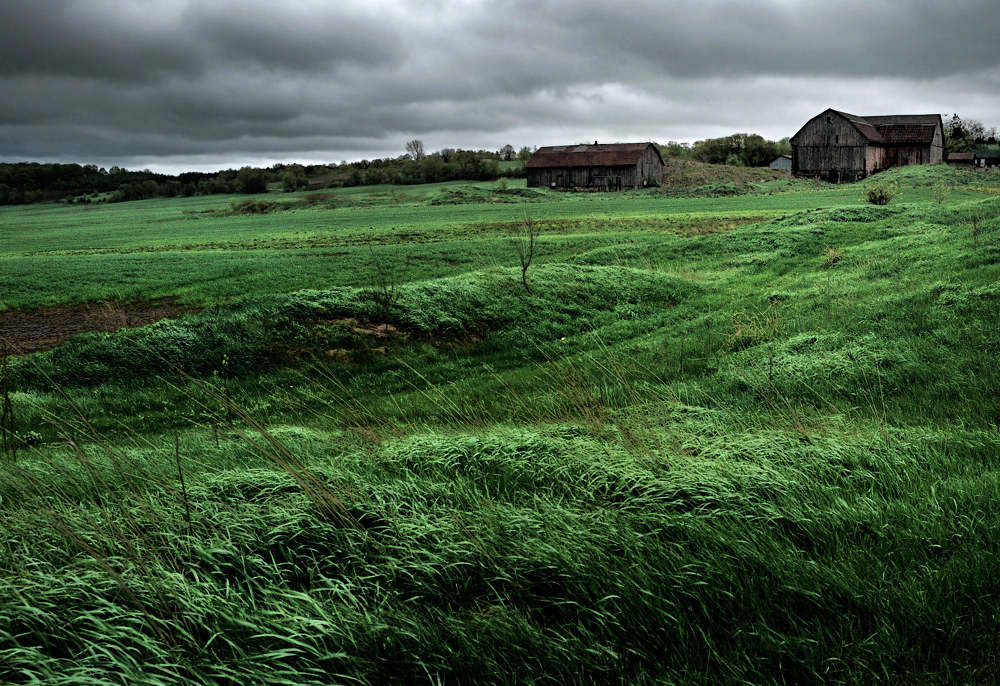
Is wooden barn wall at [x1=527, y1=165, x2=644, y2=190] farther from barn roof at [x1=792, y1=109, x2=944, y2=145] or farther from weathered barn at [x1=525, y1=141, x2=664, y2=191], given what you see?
barn roof at [x1=792, y1=109, x2=944, y2=145]

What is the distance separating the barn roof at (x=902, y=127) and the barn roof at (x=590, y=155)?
25321 mm

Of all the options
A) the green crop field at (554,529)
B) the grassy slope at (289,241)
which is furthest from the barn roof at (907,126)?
the green crop field at (554,529)

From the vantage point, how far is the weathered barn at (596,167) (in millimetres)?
81562

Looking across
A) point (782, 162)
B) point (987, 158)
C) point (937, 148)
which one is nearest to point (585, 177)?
point (782, 162)

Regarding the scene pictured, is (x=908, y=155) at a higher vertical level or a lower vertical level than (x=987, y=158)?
lower

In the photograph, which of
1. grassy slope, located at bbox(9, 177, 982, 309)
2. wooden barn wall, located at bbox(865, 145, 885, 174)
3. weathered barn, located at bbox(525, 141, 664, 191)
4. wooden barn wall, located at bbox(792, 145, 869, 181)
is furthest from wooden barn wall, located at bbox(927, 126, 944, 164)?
weathered barn, located at bbox(525, 141, 664, 191)

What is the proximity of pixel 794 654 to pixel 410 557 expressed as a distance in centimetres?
235

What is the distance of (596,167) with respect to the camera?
8288 centimetres

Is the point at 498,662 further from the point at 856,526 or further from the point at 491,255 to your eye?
the point at 491,255

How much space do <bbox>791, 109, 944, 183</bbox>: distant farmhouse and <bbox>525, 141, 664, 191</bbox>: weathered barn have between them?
55.5ft

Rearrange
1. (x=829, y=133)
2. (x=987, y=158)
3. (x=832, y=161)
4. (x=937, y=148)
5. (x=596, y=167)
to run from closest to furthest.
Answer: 1. (x=829, y=133)
2. (x=832, y=161)
3. (x=937, y=148)
4. (x=596, y=167)
5. (x=987, y=158)

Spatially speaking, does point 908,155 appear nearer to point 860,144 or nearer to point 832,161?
point 860,144

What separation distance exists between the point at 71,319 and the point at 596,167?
69694mm

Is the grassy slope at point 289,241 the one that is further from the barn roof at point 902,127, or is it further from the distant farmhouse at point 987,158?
the distant farmhouse at point 987,158
